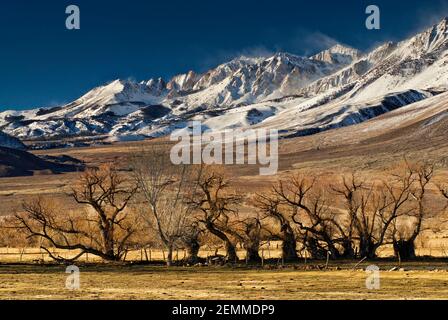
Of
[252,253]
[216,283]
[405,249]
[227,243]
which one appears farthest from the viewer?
[405,249]

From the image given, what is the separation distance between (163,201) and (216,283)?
1068 inches

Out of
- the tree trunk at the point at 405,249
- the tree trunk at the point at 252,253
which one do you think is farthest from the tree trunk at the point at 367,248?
the tree trunk at the point at 252,253

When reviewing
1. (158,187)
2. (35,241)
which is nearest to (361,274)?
(158,187)

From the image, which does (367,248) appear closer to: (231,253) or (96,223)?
(231,253)

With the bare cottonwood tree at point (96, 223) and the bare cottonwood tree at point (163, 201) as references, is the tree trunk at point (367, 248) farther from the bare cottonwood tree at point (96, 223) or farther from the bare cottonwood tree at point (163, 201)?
the bare cottonwood tree at point (96, 223)

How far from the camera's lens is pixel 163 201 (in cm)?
6512

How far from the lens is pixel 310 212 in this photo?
Answer: 63.9 meters

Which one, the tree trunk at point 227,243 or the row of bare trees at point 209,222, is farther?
the row of bare trees at point 209,222

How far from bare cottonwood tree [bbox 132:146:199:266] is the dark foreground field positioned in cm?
516

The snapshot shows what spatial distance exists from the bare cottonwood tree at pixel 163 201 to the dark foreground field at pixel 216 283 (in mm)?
5156

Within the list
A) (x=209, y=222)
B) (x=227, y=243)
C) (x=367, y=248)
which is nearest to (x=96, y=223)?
(x=209, y=222)

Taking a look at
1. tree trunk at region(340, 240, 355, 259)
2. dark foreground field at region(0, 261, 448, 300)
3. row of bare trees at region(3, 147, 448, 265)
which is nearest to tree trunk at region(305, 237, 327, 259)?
row of bare trees at region(3, 147, 448, 265)

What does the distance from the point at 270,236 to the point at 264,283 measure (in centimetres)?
2437

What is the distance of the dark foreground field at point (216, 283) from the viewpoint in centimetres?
3019
